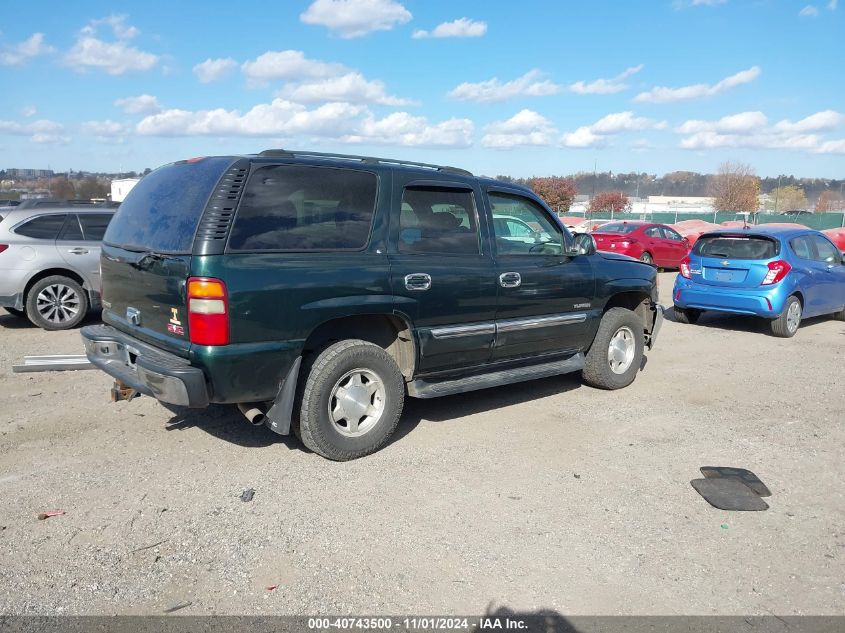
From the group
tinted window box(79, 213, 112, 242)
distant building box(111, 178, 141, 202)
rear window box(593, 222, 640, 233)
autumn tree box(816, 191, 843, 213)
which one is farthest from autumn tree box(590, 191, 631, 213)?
tinted window box(79, 213, 112, 242)

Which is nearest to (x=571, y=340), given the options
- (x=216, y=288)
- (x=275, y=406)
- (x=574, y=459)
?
(x=574, y=459)

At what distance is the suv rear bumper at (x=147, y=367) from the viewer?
3.93m

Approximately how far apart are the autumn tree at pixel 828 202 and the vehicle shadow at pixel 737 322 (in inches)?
2273

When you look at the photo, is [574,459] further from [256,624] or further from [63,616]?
[63,616]

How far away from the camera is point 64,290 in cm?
912

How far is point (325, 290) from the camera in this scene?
4305 mm

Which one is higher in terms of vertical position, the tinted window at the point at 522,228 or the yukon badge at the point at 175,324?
the tinted window at the point at 522,228

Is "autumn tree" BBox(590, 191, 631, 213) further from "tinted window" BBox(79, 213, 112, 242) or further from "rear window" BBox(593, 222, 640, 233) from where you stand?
"tinted window" BBox(79, 213, 112, 242)

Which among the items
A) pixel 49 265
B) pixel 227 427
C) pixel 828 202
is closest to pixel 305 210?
pixel 227 427

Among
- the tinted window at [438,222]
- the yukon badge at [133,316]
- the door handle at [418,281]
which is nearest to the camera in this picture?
the yukon badge at [133,316]

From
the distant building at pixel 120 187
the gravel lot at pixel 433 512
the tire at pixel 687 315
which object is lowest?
the gravel lot at pixel 433 512

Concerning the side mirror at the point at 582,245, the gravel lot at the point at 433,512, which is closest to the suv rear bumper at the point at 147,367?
the gravel lot at the point at 433,512

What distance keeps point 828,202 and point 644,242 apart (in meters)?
60.5

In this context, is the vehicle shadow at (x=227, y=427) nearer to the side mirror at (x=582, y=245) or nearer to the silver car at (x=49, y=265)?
the side mirror at (x=582, y=245)
